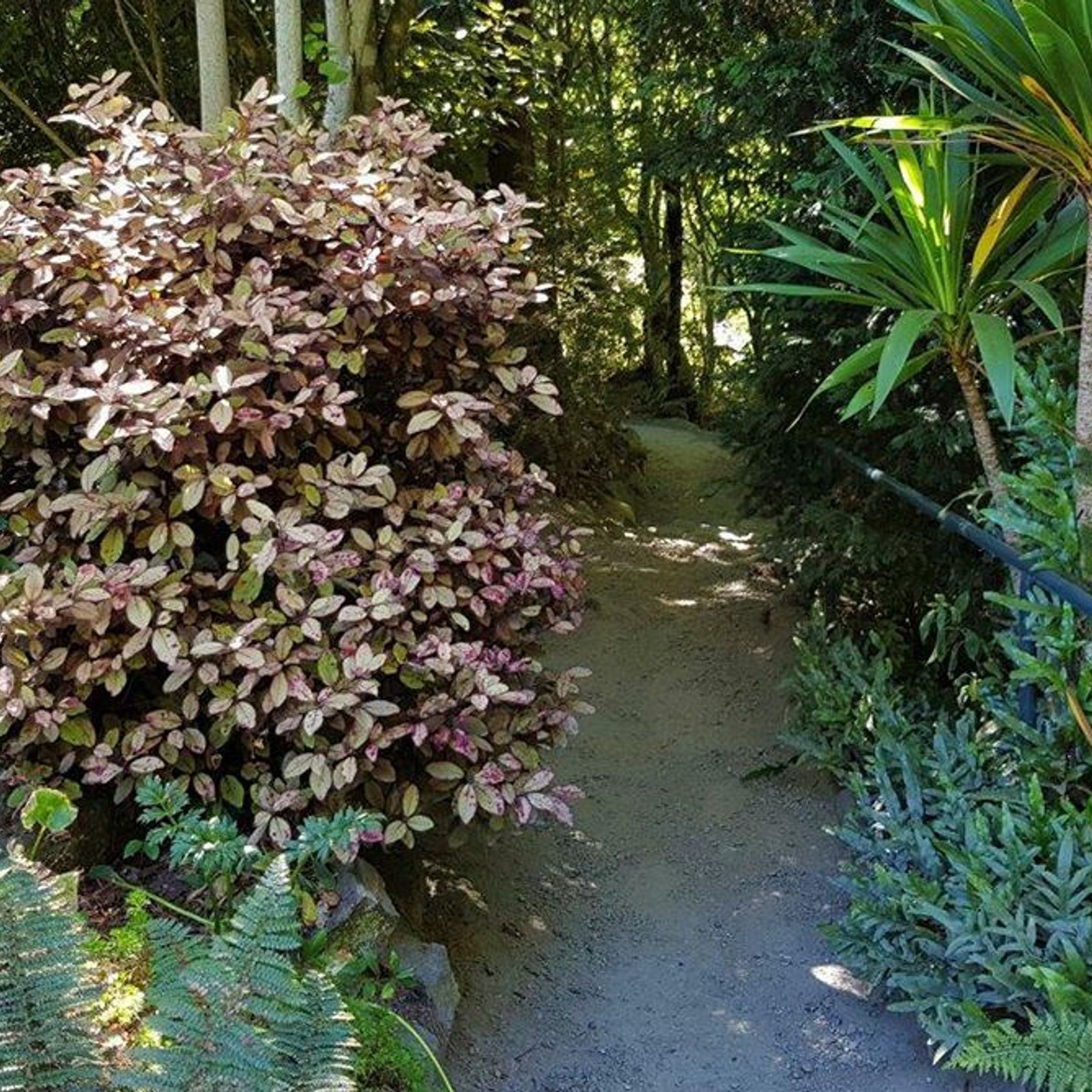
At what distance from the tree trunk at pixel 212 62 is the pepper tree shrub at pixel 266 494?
57 cm

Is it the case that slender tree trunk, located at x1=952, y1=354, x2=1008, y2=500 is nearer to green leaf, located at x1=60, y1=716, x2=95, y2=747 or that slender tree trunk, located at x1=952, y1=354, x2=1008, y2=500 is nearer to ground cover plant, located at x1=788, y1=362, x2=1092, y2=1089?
ground cover plant, located at x1=788, y1=362, x2=1092, y2=1089

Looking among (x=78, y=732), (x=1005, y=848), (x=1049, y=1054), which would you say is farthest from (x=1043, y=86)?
(x=78, y=732)

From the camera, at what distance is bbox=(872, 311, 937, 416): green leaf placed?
6.70 ft

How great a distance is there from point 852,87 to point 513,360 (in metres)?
1.99

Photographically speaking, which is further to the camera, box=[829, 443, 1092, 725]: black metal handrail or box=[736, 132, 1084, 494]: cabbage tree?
box=[736, 132, 1084, 494]: cabbage tree

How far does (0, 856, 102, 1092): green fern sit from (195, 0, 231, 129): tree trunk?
2269mm

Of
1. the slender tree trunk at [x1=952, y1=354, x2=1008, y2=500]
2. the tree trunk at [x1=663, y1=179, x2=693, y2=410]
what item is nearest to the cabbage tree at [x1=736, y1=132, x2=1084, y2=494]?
the slender tree trunk at [x1=952, y1=354, x2=1008, y2=500]

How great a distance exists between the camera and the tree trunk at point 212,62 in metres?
2.87

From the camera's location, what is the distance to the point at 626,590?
477 cm

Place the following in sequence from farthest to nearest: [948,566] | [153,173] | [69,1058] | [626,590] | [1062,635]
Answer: [626,590]
[948,566]
[153,173]
[1062,635]
[69,1058]

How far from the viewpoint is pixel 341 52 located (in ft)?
10.3

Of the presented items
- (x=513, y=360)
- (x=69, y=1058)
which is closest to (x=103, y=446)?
(x=513, y=360)

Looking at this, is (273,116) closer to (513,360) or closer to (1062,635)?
(513,360)

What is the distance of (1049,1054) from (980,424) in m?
1.42
